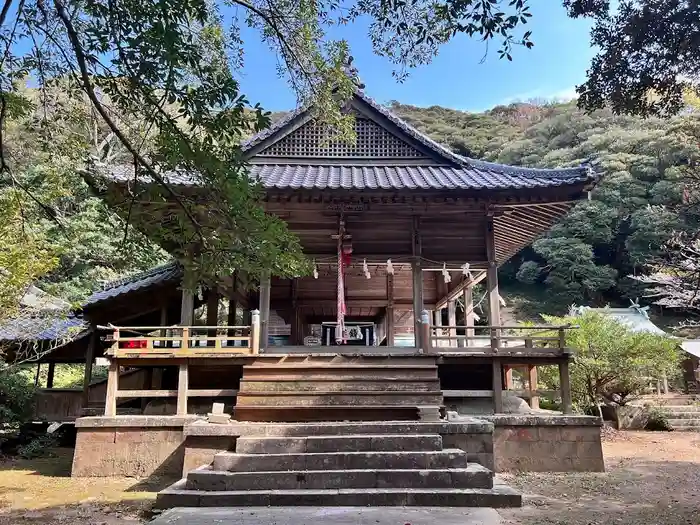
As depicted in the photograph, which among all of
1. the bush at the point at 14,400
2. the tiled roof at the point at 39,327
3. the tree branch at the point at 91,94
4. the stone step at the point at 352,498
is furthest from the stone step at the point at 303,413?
the bush at the point at 14,400

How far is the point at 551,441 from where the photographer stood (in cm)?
884

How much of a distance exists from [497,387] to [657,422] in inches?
421

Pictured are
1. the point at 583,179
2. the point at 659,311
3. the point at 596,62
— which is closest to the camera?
the point at 596,62

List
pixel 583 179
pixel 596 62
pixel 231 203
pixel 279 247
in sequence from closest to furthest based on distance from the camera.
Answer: pixel 231 203
pixel 279 247
pixel 596 62
pixel 583 179

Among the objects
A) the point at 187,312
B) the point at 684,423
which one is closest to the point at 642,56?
the point at 187,312

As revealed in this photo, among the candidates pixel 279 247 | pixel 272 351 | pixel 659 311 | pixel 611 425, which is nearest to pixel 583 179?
pixel 272 351

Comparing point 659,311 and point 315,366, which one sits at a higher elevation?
point 659,311

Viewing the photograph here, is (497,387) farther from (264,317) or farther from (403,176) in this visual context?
(403,176)

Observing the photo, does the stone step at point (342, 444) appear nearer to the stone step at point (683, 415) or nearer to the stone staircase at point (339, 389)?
the stone staircase at point (339, 389)

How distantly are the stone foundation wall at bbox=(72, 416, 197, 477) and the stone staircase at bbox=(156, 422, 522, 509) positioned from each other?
2.20 meters

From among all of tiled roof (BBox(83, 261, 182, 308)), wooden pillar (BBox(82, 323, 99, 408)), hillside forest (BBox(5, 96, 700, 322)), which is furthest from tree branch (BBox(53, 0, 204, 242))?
hillside forest (BBox(5, 96, 700, 322))

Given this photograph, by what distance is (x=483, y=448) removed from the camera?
7.43 metres

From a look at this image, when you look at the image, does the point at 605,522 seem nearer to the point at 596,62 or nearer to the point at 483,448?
the point at 483,448

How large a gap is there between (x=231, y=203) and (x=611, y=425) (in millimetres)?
16736
